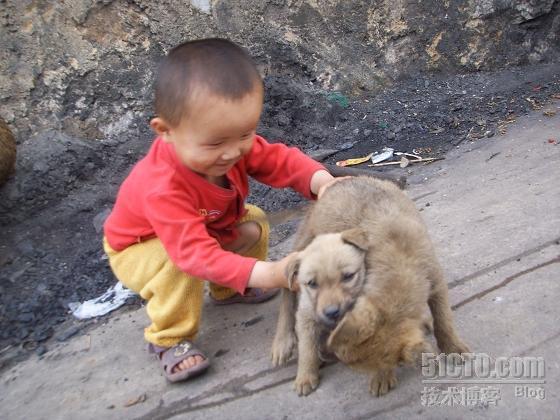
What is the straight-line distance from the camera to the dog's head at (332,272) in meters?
2.35

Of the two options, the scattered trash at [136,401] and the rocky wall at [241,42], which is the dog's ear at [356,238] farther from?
the rocky wall at [241,42]

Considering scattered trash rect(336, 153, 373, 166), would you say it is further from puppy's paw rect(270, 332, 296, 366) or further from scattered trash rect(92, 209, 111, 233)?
puppy's paw rect(270, 332, 296, 366)

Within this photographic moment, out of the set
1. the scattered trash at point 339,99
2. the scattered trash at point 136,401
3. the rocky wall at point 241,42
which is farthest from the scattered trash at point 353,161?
the scattered trash at point 136,401

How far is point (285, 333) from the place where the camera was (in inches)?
114

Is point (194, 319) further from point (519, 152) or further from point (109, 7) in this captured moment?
point (109, 7)

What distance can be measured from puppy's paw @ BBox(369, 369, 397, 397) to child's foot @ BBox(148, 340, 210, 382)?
85 centimetres

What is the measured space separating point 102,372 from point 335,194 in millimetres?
1523

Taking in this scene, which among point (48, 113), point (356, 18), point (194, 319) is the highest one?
point (356, 18)

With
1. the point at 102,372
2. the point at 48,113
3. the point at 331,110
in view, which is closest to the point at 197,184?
the point at 102,372

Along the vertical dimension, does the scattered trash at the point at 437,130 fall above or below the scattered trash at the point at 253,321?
above

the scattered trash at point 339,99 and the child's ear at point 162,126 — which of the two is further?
the scattered trash at point 339,99

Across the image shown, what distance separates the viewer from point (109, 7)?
548cm

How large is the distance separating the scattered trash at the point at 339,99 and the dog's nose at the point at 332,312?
4.16 metres

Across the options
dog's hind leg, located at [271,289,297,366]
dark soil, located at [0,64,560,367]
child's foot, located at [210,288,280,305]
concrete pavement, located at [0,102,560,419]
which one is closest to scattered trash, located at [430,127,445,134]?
dark soil, located at [0,64,560,367]
